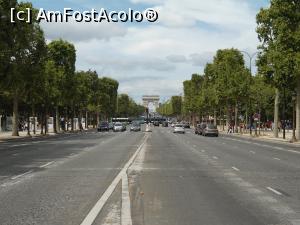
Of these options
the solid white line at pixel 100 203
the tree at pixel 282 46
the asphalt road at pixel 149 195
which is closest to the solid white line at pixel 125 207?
the asphalt road at pixel 149 195

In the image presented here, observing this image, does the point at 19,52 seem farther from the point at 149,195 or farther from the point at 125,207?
the point at 125,207

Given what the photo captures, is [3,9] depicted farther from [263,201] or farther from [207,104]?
[207,104]

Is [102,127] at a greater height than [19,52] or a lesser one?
lesser

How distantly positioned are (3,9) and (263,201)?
135 feet

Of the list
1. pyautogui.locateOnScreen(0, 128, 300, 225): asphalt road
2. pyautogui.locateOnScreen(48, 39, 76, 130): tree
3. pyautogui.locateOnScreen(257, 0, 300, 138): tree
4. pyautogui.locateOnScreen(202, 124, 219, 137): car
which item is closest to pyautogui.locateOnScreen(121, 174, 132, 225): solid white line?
pyautogui.locateOnScreen(0, 128, 300, 225): asphalt road

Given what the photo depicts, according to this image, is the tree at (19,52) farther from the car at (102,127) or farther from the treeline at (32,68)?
the car at (102,127)

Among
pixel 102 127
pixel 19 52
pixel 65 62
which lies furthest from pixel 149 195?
pixel 102 127

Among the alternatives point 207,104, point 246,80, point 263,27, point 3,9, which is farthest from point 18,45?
point 207,104

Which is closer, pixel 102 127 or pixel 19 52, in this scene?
pixel 19 52

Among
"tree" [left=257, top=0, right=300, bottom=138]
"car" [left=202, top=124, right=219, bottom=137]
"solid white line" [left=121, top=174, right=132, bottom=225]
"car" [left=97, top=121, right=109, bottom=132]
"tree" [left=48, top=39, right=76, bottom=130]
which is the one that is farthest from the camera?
"car" [left=97, top=121, right=109, bottom=132]

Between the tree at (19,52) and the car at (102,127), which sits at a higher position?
the tree at (19,52)

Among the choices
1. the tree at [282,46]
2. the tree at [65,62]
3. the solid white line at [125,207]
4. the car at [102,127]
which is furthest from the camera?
the car at [102,127]

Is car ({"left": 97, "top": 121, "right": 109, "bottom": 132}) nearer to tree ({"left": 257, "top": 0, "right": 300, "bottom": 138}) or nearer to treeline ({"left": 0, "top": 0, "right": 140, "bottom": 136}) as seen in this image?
treeline ({"left": 0, "top": 0, "right": 140, "bottom": 136})

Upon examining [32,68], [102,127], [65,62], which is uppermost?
[65,62]
